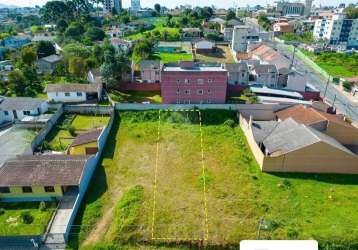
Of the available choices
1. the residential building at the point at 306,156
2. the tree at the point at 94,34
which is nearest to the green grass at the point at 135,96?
the residential building at the point at 306,156

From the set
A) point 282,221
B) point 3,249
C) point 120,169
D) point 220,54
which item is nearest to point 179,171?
point 120,169

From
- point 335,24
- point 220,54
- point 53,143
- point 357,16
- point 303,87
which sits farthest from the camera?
point 357,16

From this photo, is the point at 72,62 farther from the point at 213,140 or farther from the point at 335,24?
the point at 335,24

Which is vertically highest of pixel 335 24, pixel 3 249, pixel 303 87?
pixel 335 24

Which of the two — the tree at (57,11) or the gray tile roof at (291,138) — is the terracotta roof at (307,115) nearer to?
the gray tile roof at (291,138)

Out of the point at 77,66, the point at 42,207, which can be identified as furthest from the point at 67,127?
the point at 77,66

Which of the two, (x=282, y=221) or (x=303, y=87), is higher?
(x=303, y=87)

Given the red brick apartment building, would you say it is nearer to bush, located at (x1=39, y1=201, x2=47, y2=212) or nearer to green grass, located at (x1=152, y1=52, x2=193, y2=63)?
bush, located at (x1=39, y1=201, x2=47, y2=212)
